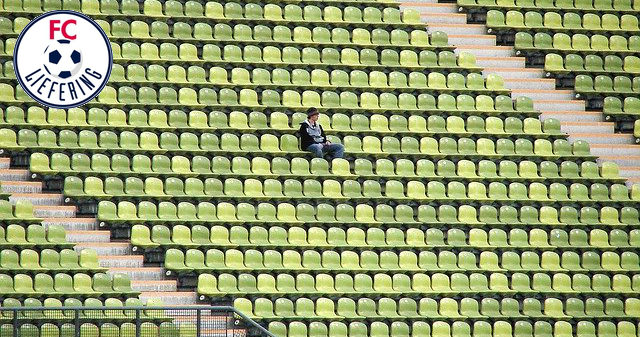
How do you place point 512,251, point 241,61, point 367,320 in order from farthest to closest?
point 241,61, point 512,251, point 367,320

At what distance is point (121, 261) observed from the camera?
15367mm

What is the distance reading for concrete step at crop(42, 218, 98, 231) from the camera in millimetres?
15531

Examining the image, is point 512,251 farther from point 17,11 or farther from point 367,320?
point 17,11

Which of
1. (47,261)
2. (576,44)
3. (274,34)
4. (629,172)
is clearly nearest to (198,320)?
(47,261)

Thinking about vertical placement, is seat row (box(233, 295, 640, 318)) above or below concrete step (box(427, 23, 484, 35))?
below

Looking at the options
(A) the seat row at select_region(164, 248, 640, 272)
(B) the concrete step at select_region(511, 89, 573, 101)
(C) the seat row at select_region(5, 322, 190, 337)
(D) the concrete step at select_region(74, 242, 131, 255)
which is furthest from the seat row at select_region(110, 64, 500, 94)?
(C) the seat row at select_region(5, 322, 190, 337)

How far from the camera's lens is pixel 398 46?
18500 millimetres

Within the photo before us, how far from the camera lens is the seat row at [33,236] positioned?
14.9m

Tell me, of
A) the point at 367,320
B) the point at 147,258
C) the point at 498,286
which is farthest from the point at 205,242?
the point at 498,286

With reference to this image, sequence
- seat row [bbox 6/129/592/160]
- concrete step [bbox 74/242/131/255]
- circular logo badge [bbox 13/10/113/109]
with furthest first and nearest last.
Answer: seat row [bbox 6/129/592/160]
concrete step [bbox 74/242/131/255]
circular logo badge [bbox 13/10/113/109]

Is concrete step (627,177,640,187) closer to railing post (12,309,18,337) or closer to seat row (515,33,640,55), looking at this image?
seat row (515,33,640,55)

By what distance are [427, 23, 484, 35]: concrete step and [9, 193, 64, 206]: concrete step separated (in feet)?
20.7

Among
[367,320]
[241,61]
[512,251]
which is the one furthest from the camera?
[241,61]

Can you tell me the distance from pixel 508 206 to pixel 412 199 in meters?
1.27
